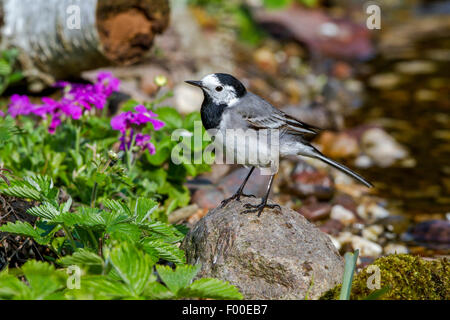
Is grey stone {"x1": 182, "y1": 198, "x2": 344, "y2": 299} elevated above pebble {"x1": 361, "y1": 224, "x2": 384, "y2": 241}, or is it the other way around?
grey stone {"x1": 182, "y1": 198, "x2": 344, "y2": 299}

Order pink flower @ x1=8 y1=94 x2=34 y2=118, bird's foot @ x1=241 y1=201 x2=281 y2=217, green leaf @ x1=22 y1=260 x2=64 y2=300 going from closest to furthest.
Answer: green leaf @ x1=22 y1=260 x2=64 y2=300, bird's foot @ x1=241 y1=201 x2=281 y2=217, pink flower @ x1=8 y1=94 x2=34 y2=118

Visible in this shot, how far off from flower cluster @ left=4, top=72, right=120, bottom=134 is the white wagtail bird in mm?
923

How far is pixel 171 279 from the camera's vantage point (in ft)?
9.98

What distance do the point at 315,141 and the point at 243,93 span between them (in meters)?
3.66

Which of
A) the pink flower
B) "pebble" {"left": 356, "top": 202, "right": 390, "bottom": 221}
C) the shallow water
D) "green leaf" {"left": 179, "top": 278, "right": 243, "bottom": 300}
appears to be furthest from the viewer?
the shallow water

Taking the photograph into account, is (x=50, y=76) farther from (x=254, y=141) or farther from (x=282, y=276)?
(x=282, y=276)

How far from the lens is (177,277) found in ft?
10.1

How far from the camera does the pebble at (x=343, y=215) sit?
585 cm

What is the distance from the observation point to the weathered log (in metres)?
5.60

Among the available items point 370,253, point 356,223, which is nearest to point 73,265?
point 370,253

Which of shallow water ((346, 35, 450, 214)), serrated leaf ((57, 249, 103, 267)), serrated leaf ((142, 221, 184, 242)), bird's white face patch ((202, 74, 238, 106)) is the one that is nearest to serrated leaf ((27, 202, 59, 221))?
serrated leaf ((57, 249, 103, 267))

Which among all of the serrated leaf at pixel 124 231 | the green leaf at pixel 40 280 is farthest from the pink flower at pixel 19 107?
the green leaf at pixel 40 280

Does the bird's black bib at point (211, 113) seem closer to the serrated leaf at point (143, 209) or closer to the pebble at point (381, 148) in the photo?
the serrated leaf at point (143, 209)

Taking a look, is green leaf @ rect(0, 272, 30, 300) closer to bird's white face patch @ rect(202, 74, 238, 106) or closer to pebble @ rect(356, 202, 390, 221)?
bird's white face patch @ rect(202, 74, 238, 106)
